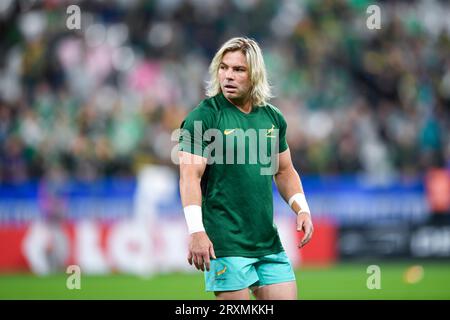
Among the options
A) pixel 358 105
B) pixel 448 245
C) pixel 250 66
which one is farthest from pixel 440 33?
pixel 250 66

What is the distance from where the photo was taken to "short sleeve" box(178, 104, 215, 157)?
5711 millimetres

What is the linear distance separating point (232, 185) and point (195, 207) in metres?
0.35

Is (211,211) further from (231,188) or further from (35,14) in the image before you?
(35,14)

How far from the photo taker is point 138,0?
61.3ft

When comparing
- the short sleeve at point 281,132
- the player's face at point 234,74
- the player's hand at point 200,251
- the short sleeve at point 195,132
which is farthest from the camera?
the short sleeve at point 281,132

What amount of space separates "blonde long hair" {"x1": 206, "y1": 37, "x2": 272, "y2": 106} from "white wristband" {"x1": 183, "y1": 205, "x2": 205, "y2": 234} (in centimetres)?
89

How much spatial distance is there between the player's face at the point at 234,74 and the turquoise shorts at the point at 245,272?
116 cm

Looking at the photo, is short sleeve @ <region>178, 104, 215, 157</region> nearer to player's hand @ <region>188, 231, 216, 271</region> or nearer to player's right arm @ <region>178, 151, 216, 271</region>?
player's right arm @ <region>178, 151, 216, 271</region>

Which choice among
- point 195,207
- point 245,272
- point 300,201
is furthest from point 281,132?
point 245,272

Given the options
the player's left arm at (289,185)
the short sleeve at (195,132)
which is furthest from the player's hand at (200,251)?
the player's left arm at (289,185)

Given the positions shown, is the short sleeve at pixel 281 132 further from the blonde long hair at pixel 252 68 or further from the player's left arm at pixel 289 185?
the blonde long hair at pixel 252 68

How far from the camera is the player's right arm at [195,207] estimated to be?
5.53 m

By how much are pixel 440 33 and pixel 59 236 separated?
9.81 m

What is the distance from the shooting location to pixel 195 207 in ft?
18.6
